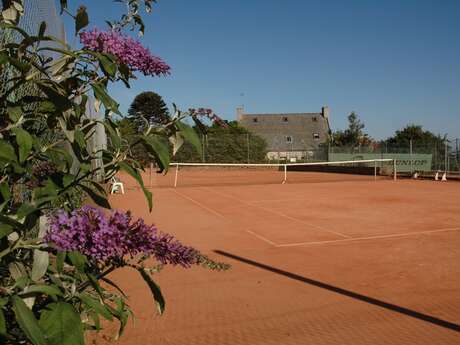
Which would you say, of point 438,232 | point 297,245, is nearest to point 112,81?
point 297,245

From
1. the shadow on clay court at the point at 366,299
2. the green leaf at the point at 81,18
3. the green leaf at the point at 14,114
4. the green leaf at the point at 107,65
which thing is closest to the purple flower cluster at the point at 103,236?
the green leaf at the point at 14,114

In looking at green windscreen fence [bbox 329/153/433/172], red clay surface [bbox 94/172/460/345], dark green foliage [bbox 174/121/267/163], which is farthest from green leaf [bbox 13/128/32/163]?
dark green foliage [bbox 174/121/267/163]

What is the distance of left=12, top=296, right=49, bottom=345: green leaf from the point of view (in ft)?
3.84

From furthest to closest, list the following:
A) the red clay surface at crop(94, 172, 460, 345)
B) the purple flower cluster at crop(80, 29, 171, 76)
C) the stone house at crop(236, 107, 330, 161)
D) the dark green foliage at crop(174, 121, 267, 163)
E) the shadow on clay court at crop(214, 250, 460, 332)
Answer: the stone house at crop(236, 107, 330, 161) < the dark green foliage at crop(174, 121, 267, 163) < the shadow on clay court at crop(214, 250, 460, 332) < the red clay surface at crop(94, 172, 460, 345) < the purple flower cluster at crop(80, 29, 171, 76)

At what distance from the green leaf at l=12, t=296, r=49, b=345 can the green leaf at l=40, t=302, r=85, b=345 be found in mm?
25

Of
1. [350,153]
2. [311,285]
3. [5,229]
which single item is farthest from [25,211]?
[350,153]

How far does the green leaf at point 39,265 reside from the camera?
141 centimetres

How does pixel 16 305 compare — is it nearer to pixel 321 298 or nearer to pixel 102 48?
pixel 102 48

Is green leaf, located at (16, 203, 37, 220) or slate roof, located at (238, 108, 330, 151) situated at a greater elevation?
slate roof, located at (238, 108, 330, 151)

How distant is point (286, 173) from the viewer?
1390 inches

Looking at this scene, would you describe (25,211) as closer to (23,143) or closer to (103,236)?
(23,143)

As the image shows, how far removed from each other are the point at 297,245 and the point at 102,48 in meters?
6.00

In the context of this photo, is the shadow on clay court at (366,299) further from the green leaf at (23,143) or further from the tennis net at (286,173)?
the tennis net at (286,173)

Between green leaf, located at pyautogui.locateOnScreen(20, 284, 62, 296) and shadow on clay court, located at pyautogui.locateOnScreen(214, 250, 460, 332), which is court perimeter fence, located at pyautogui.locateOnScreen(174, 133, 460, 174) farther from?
green leaf, located at pyautogui.locateOnScreen(20, 284, 62, 296)
